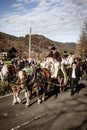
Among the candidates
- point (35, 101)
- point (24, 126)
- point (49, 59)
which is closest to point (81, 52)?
point (49, 59)

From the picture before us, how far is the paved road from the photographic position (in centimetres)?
847

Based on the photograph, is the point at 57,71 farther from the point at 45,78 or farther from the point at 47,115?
the point at 47,115

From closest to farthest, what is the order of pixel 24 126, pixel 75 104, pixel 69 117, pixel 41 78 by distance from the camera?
pixel 24 126, pixel 69 117, pixel 75 104, pixel 41 78

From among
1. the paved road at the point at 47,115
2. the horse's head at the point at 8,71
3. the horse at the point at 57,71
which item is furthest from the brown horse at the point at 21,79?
the horse at the point at 57,71

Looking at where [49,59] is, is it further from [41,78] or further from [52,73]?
[41,78]

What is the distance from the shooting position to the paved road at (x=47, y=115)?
27.8 ft

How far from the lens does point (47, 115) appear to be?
985 centimetres

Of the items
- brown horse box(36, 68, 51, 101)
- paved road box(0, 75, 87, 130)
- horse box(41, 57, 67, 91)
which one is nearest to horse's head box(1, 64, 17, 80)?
paved road box(0, 75, 87, 130)

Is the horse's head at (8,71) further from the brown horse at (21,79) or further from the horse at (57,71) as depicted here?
the horse at (57,71)

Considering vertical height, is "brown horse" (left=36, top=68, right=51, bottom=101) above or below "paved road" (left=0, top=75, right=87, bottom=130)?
above

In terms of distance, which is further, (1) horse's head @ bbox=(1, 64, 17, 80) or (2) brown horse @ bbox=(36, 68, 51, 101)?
(2) brown horse @ bbox=(36, 68, 51, 101)

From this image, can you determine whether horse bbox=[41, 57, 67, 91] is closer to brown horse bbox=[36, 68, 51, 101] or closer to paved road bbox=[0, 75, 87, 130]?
brown horse bbox=[36, 68, 51, 101]

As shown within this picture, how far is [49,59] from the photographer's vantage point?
53.2ft

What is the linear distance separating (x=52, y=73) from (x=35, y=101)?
11.4 feet
